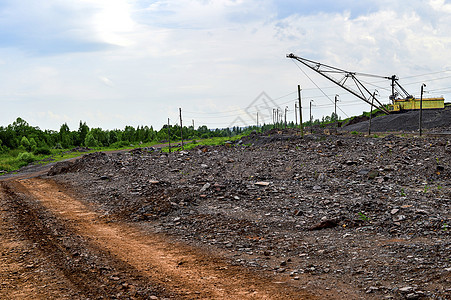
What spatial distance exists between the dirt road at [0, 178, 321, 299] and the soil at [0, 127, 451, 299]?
0.03 meters

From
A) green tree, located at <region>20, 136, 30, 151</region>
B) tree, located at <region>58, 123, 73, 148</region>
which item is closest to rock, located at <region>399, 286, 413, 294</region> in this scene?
green tree, located at <region>20, 136, 30, 151</region>

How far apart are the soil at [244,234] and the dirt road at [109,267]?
0.03 metres

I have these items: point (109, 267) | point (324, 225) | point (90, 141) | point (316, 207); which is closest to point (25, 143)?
point (90, 141)

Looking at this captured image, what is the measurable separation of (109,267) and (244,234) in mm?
3516

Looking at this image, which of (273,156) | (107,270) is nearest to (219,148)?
(273,156)

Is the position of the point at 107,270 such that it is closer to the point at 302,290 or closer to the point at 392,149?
the point at 302,290

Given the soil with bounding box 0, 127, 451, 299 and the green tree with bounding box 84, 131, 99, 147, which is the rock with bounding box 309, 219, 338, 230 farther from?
the green tree with bounding box 84, 131, 99, 147

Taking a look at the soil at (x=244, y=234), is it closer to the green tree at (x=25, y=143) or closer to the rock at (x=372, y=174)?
the rock at (x=372, y=174)

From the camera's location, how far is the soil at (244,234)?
6.09 metres

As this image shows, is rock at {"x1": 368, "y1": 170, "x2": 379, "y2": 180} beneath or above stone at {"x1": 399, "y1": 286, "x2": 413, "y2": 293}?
above

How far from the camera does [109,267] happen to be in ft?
23.3

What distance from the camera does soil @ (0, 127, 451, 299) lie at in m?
6.09

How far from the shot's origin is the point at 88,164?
2317 centimetres

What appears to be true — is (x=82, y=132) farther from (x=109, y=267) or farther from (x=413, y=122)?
(x=109, y=267)
